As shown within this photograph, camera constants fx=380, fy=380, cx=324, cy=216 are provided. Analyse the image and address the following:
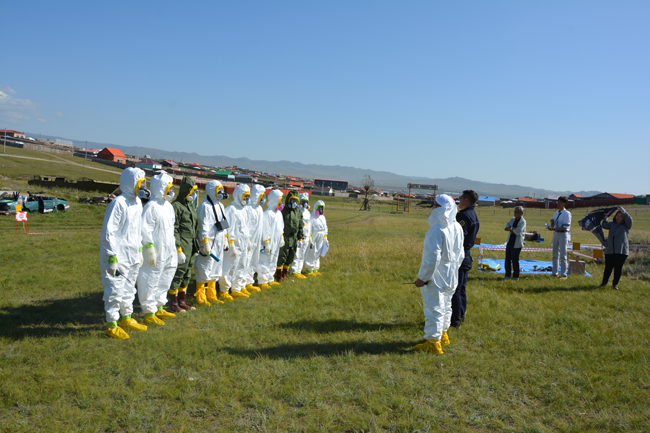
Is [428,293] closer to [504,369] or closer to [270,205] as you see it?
[504,369]

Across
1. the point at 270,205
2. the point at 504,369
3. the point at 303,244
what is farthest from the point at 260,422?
the point at 303,244

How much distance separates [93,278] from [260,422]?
7868mm

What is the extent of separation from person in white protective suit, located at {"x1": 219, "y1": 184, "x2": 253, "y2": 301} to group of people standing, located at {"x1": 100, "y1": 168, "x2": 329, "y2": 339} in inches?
0.9

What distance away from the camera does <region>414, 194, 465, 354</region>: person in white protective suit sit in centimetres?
577

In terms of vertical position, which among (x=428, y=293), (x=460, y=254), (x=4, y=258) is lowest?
(x=4, y=258)

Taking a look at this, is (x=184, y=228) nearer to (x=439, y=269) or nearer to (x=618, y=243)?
(x=439, y=269)

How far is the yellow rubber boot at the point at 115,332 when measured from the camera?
20.0ft

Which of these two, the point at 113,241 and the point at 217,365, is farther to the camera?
the point at 113,241

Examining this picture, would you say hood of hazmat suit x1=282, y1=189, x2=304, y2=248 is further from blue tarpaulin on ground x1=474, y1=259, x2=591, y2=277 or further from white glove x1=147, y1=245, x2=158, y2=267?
blue tarpaulin on ground x1=474, y1=259, x2=591, y2=277

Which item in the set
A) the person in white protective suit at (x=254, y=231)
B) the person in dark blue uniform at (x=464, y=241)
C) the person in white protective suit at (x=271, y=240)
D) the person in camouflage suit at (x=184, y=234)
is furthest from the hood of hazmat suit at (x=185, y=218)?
the person in dark blue uniform at (x=464, y=241)

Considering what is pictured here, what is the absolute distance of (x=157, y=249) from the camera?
22.4 ft

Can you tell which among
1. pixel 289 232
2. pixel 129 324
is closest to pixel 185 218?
pixel 129 324

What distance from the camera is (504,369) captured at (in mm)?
5488

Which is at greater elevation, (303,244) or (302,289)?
(303,244)
